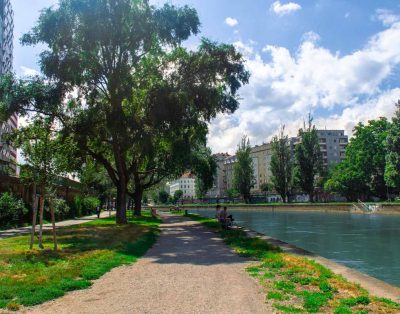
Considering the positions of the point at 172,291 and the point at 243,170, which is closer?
the point at 172,291

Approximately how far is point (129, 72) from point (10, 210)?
1235 cm

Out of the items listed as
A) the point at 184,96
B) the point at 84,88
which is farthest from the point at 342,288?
the point at 84,88

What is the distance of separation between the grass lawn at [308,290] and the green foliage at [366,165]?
7030 cm

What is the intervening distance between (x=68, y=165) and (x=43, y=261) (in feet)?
19.0

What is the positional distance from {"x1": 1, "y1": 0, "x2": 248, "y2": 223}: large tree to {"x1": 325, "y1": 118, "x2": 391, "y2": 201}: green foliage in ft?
184

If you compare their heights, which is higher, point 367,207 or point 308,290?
point 367,207

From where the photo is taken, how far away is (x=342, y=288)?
9219 millimetres

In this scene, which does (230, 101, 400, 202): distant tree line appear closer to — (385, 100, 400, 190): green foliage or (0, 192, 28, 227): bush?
(385, 100, 400, 190): green foliage

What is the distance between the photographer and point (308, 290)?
926 centimetres

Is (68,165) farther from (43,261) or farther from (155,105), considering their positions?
(155,105)

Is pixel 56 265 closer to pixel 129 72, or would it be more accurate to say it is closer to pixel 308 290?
pixel 308 290

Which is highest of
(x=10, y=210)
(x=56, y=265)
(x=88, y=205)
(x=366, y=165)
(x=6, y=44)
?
(x=6, y=44)

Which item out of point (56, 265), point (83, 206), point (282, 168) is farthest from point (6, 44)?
point (56, 265)

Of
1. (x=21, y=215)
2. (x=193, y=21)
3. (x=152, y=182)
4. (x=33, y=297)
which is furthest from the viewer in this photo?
(x=152, y=182)
